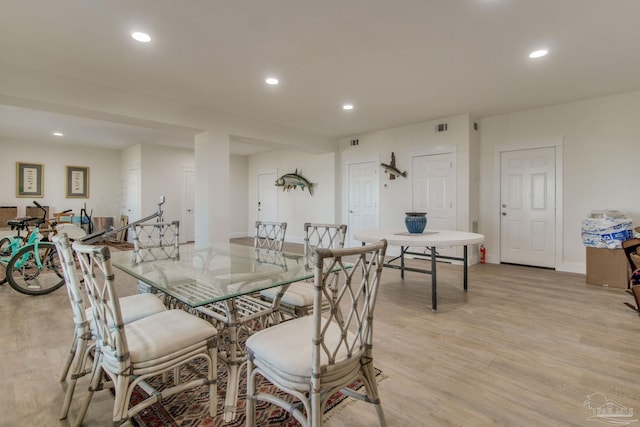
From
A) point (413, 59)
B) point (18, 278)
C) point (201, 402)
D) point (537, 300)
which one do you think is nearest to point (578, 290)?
point (537, 300)

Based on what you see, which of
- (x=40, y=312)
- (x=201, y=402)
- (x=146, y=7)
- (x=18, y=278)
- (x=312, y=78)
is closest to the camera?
(x=201, y=402)

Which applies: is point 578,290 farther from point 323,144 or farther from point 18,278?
point 18,278

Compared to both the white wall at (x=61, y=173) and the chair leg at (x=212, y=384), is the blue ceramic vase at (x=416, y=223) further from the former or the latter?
the white wall at (x=61, y=173)

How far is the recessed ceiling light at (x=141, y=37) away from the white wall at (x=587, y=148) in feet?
16.5

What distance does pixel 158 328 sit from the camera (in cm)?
154

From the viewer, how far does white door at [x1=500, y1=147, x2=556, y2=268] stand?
190 inches

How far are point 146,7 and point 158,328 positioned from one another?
7.26 feet

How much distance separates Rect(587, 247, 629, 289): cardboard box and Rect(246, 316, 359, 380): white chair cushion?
161 inches

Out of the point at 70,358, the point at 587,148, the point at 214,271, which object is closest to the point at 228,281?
the point at 214,271

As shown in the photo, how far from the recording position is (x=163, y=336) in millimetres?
1457

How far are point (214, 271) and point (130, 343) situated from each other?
0.75 meters

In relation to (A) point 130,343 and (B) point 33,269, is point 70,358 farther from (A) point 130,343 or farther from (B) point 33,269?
(B) point 33,269

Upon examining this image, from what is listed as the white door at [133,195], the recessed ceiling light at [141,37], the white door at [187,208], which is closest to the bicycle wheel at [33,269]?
the recessed ceiling light at [141,37]

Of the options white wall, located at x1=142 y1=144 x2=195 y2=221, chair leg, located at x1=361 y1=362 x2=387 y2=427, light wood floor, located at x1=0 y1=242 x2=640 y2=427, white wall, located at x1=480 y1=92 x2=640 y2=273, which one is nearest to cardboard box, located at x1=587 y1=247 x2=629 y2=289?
light wood floor, located at x1=0 y1=242 x2=640 y2=427
